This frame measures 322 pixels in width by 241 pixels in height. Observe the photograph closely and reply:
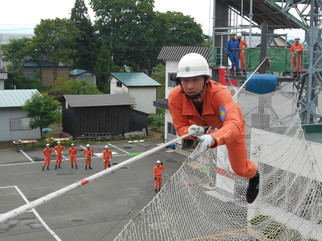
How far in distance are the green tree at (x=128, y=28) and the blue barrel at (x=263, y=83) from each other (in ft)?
135

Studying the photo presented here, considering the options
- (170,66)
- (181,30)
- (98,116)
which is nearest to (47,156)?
(98,116)

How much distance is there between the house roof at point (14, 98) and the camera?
97.7 feet

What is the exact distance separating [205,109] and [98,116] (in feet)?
85.8

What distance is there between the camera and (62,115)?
33.8 m

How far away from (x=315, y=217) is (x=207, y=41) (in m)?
56.6

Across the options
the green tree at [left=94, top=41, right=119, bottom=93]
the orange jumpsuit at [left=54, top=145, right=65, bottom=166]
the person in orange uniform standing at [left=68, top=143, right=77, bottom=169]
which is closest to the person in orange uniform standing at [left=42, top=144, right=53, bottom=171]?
the orange jumpsuit at [left=54, top=145, right=65, bottom=166]

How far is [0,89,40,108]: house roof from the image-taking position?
97.7 ft

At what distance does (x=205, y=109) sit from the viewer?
5852mm

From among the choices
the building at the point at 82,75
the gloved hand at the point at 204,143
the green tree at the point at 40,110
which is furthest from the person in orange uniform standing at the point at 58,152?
the building at the point at 82,75

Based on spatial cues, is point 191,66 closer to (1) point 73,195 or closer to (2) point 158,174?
(2) point 158,174

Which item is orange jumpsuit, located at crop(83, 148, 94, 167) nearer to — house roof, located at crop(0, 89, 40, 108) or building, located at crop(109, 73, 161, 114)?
house roof, located at crop(0, 89, 40, 108)

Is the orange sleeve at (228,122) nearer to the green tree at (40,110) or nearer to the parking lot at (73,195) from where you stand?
the parking lot at (73,195)

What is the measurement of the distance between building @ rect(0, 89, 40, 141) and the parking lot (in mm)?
2073

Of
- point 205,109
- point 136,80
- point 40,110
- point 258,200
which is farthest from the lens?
point 136,80
